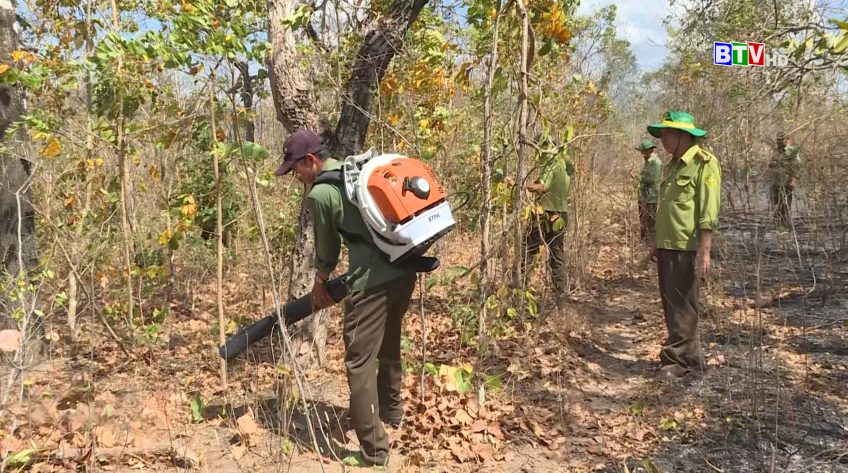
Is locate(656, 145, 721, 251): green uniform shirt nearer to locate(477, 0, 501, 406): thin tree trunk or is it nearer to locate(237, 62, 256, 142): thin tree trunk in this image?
locate(477, 0, 501, 406): thin tree trunk

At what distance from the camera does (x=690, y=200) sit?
3.75m

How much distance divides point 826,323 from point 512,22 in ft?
12.2

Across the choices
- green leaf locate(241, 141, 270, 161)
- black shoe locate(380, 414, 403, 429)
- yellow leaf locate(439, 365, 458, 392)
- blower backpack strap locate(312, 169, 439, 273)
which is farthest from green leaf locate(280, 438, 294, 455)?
green leaf locate(241, 141, 270, 161)

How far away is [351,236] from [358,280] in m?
0.23

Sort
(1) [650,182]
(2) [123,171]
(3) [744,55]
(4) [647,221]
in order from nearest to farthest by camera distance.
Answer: (2) [123,171], (3) [744,55], (1) [650,182], (4) [647,221]

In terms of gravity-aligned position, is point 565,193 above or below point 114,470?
above

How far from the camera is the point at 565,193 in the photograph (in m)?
5.44

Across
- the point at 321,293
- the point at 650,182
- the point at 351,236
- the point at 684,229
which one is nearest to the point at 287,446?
the point at 321,293

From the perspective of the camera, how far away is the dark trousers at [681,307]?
12.4ft

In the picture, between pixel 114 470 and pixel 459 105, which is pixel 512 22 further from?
pixel 459 105

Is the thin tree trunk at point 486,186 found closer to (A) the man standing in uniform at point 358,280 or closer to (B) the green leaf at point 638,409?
(A) the man standing in uniform at point 358,280

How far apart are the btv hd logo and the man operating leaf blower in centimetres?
363

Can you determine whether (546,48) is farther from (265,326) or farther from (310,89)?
(265,326)

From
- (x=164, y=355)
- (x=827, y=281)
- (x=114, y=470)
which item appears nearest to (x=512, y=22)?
(x=114, y=470)
